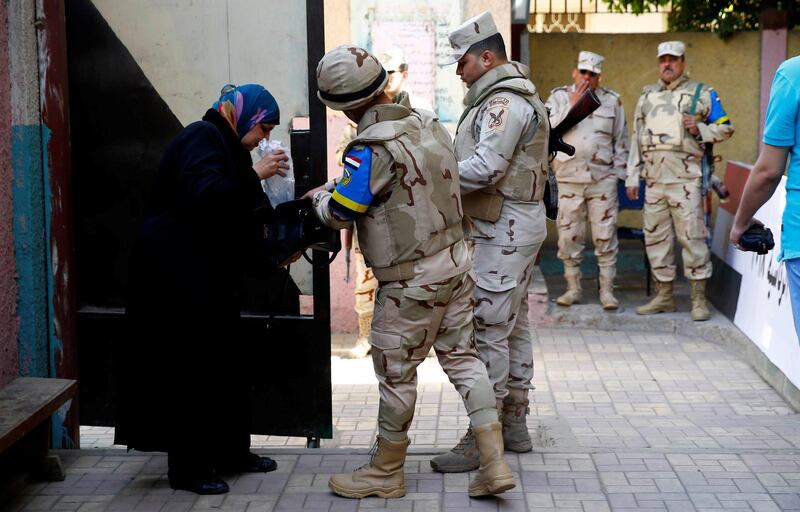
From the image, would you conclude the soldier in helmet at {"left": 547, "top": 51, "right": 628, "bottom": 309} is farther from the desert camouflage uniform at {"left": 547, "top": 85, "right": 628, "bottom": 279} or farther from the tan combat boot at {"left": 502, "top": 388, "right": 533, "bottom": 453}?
the tan combat boot at {"left": 502, "top": 388, "right": 533, "bottom": 453}

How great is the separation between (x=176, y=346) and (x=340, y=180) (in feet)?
3.15

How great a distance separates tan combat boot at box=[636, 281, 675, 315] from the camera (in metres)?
9.01

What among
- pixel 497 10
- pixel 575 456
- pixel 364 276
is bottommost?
pixel 575 456

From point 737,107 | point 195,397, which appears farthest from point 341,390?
point 737,107

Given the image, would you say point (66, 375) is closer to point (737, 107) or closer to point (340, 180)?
point (340, 180)

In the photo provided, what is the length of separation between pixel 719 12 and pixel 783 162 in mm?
7684

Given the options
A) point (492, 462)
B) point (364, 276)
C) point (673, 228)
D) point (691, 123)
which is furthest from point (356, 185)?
point (673, 228)

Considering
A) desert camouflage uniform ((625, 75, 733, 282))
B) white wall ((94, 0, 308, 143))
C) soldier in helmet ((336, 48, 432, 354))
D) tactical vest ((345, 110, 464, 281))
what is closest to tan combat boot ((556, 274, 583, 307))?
desert camouflage uniform ((625, 75, 733, 282))

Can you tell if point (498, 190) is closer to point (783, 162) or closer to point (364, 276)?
point (783, 162)

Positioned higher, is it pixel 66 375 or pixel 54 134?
pixel 54 134

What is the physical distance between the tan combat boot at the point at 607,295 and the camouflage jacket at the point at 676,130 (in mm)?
850

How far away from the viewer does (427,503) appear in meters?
4.68

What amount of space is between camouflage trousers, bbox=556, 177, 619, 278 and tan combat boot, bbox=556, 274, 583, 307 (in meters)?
0.04

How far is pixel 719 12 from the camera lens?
11508 mm
